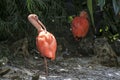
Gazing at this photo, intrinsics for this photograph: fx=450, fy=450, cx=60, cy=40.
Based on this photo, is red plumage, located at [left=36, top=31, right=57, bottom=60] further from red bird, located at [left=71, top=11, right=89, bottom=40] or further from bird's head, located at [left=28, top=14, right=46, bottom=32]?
red bird, located at [left=71, top=11, right=89, bottom=40]

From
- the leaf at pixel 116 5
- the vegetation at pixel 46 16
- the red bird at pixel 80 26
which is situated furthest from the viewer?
the red bird at pixel 80 26

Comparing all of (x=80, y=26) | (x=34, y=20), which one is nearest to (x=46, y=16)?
(x=80, y=26)

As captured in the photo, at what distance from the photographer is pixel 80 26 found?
14.6 feet

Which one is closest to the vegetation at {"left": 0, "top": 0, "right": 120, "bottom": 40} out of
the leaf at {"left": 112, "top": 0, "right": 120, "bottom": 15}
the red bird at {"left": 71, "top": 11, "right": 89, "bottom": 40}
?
the leaf at {"left": 112, "top": 0, "right": 120, "bottom": 15}

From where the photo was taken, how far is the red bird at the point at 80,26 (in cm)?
445

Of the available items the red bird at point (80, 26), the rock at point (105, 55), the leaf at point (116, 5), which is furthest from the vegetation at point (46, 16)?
the rock at point (105, 55)

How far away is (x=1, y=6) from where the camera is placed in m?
4.30

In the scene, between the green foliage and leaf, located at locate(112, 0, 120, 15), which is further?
the green foliage

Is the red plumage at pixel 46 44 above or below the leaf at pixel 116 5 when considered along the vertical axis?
below

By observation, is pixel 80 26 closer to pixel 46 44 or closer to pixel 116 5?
pixel 116 5

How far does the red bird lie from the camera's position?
445cm

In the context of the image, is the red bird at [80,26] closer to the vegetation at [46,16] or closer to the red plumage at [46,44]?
the vegetation at [46,16]

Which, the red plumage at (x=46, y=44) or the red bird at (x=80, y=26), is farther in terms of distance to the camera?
the red bird at (x=80, y=26)

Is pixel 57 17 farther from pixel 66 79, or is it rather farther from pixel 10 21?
pixel 66 79
